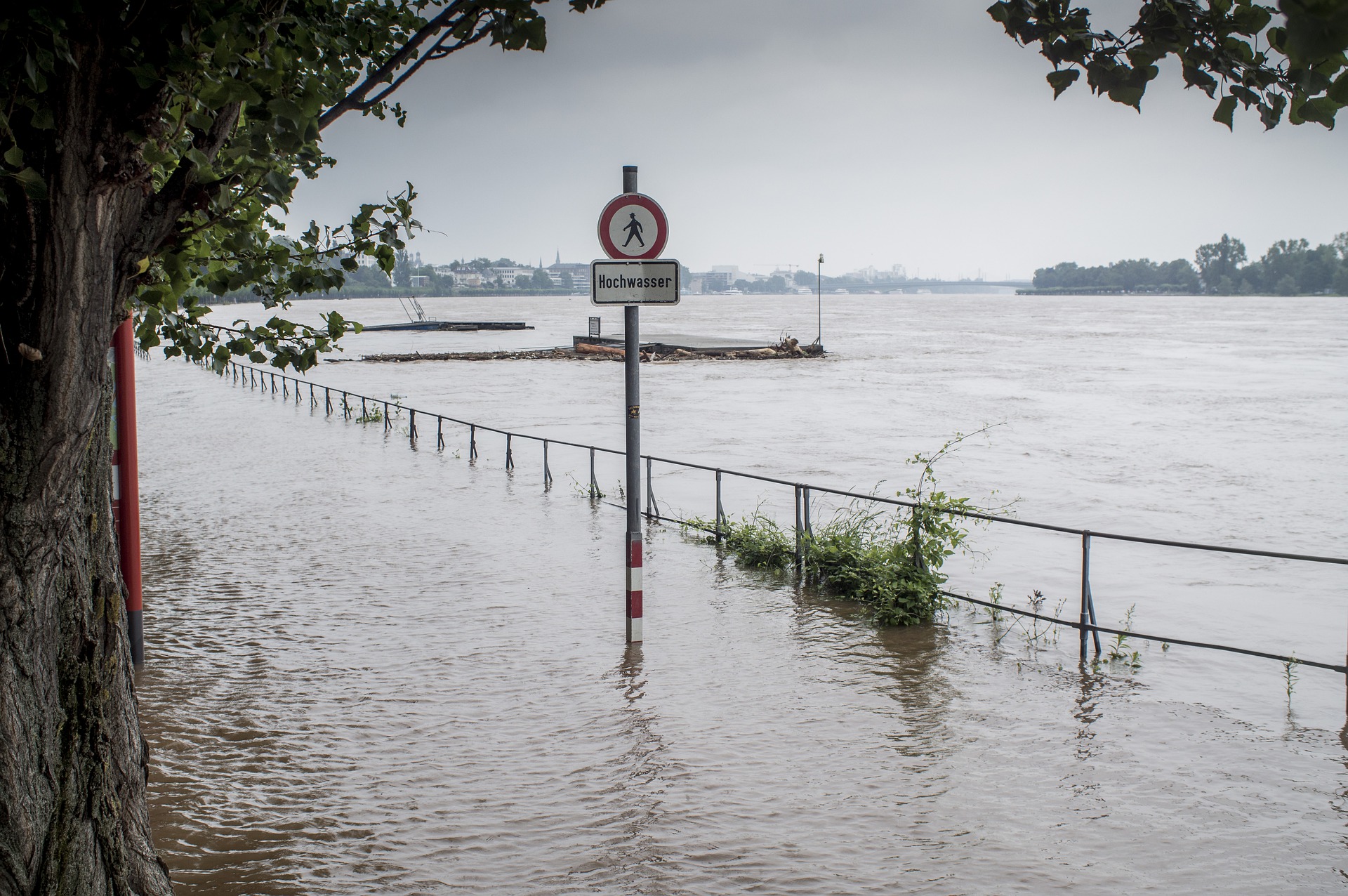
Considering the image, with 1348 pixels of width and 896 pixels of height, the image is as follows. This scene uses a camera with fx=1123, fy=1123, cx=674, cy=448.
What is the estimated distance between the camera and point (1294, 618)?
43.4 ft

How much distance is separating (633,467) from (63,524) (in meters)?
5.47

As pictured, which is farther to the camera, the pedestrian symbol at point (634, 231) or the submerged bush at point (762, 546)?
the submerged bush at point (762, 546)

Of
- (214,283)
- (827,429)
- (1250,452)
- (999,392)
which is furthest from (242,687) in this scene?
(999,392)

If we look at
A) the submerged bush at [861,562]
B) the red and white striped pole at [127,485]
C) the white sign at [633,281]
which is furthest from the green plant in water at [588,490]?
the red and white striped pole at [127,485]

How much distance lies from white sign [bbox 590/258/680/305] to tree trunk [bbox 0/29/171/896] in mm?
4853

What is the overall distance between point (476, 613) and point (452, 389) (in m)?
41.3

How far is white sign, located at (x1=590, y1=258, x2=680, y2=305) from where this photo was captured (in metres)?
8.24

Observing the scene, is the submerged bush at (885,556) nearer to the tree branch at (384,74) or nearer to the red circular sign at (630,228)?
the red circular sign at (630,228)

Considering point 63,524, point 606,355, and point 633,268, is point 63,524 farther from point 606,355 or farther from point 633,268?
point 606,355

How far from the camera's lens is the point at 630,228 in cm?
838

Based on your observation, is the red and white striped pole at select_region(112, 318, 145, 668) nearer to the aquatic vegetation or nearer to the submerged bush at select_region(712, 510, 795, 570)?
the submerged bush at select_region(712, 510, 795, 570)

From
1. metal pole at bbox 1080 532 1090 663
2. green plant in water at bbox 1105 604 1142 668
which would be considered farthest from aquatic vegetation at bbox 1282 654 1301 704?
metal pole at bbox 1080 532 1090 663

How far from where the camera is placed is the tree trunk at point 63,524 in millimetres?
3168

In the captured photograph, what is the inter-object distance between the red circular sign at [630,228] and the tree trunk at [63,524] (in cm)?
502
